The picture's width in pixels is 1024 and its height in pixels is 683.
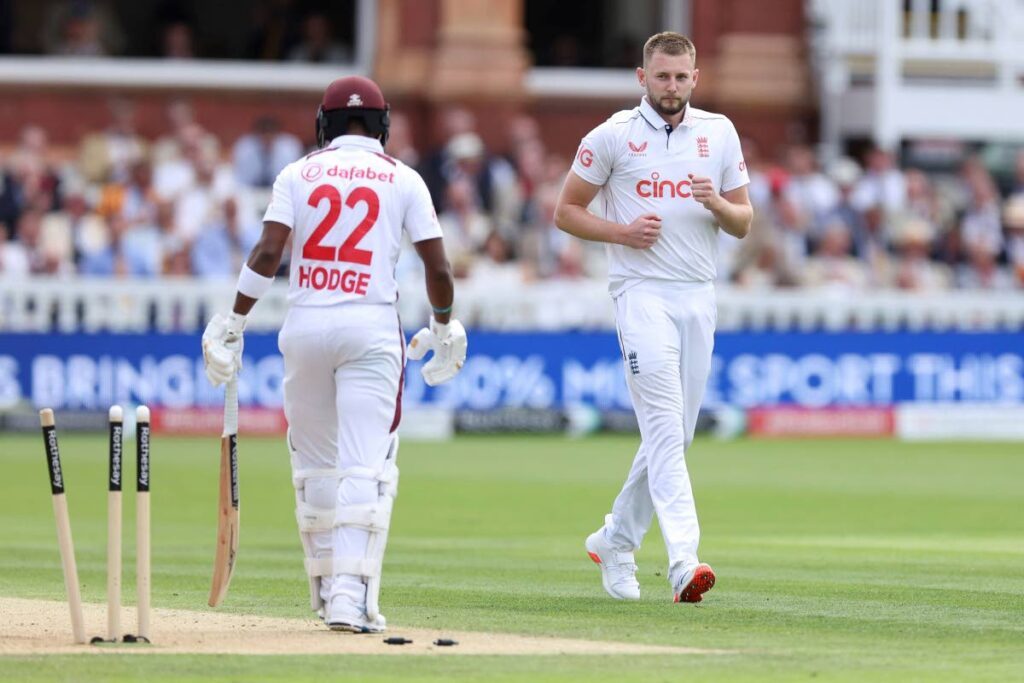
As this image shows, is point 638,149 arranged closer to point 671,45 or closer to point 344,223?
point 671,45

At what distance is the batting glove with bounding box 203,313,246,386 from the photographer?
27.0 ft

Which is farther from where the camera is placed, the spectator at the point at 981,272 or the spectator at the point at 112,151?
the spectator at the point at 981,272

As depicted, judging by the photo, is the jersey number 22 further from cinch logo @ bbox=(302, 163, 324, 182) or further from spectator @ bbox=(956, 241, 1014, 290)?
spectator @ bbox=(956, 241, 1014, 290)

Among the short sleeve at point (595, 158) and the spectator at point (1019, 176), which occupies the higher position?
the spectator at point (1019, 176)

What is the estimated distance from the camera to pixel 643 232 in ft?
30.9

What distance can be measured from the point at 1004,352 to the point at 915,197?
10.1ft

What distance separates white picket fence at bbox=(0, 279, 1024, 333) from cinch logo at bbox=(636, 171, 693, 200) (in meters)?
11.6

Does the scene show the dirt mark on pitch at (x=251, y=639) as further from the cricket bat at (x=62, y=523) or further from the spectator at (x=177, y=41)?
the spectator at (x=177, y=41)

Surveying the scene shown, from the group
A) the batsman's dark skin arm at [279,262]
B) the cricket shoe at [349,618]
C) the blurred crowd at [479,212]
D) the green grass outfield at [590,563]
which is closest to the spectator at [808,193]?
the blurred crowd at [479,212]

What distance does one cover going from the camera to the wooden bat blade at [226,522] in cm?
840

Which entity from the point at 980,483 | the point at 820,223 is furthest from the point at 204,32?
the point at 980,483

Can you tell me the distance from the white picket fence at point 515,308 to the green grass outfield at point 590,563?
1.25 m

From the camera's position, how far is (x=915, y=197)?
25172mm

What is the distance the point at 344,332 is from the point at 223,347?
462 mm
